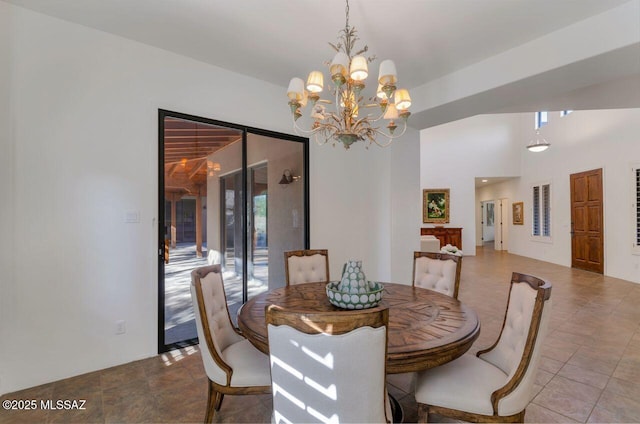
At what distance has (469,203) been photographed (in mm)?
10406

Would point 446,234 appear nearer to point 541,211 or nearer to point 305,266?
point 541,211

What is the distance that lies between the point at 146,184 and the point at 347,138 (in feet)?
6.49

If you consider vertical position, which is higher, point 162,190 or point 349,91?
point 349,91

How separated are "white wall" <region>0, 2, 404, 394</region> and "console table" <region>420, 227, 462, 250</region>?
842 centimetres

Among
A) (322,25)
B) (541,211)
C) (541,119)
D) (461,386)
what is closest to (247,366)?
(461,386)

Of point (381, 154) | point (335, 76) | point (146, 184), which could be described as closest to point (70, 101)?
point (146, 184)

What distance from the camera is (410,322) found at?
1.67 metres

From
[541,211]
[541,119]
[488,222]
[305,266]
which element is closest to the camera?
[305,266]

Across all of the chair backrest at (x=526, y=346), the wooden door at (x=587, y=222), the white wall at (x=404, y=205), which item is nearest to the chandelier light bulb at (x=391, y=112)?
the chair backrest at (x=526, y=346)

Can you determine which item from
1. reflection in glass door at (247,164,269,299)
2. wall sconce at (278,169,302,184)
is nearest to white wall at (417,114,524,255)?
wall sconce at (278,169,302,184)

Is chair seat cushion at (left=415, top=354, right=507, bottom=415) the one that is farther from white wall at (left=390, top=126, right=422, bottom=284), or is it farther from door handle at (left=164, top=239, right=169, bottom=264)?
white wall at (left=390, top=126, right=422, bottom=284)

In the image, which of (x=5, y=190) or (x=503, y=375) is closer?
(x=503, y=375)

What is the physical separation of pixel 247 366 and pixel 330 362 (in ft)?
2.97

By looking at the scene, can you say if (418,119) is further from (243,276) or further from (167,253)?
(167,253)
